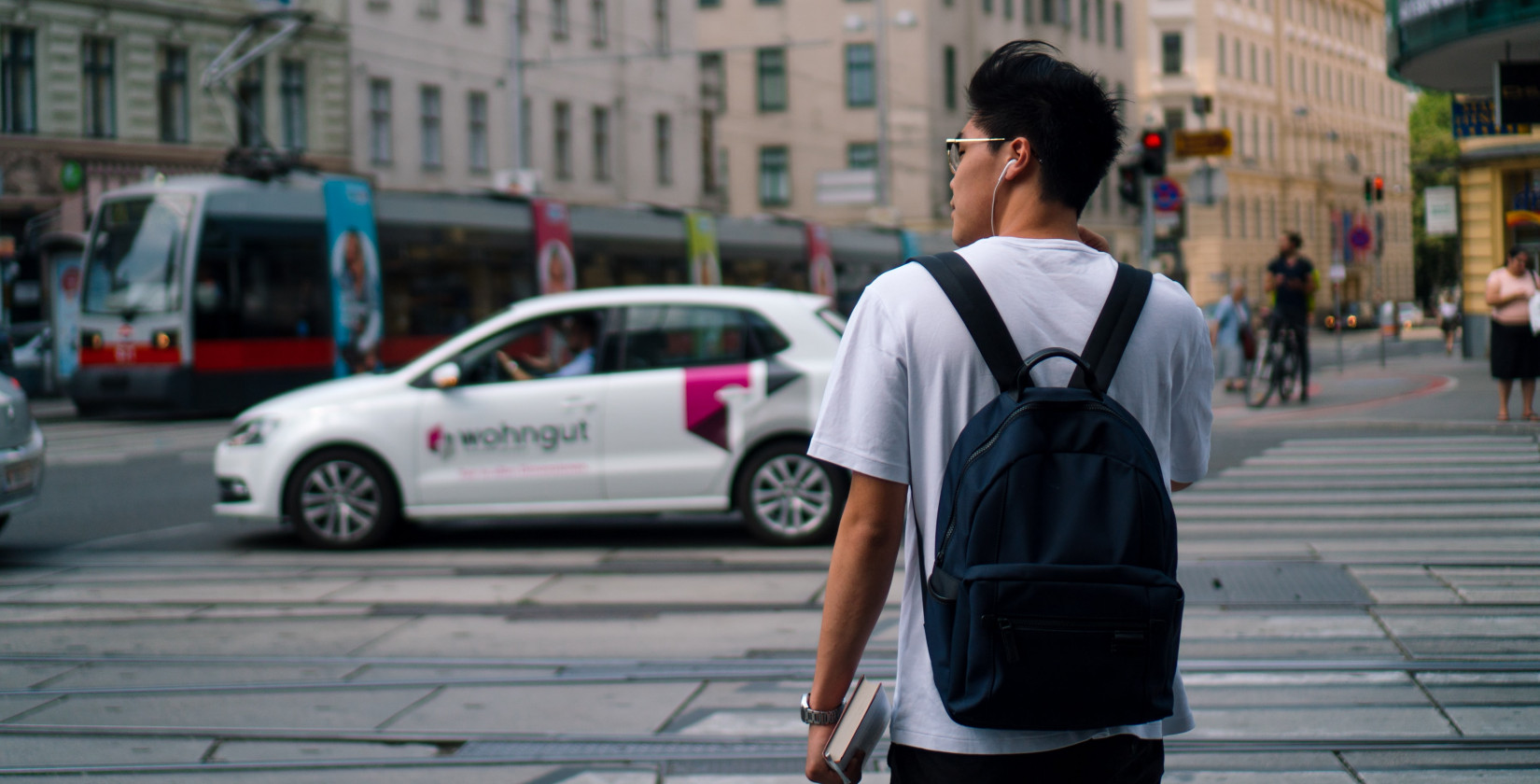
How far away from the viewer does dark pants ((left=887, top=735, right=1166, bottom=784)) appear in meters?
2.35

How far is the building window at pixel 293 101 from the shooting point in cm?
3734

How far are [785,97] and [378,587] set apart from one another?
55.9 m

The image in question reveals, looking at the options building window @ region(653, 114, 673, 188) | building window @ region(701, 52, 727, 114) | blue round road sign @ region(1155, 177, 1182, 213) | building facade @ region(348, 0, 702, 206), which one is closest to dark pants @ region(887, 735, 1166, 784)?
blue round road sign @ region(1155, 177, 1182, 213)

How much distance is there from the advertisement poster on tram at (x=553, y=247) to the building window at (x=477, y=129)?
17550 mm

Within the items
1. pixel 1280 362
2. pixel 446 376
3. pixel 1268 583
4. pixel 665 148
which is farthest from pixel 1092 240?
pixel 665 148

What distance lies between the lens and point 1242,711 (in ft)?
18.5

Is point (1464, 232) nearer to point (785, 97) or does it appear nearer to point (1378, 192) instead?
point (1378, 192)

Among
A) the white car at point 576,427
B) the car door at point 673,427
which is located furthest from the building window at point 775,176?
the car door at point 673,427

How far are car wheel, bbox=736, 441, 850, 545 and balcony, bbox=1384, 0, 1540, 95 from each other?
26.2ft

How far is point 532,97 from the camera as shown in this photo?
152 ft

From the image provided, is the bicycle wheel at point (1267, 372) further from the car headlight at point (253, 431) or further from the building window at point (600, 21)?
the building window at point (600, 21)

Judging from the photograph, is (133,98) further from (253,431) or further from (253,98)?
(253,431)

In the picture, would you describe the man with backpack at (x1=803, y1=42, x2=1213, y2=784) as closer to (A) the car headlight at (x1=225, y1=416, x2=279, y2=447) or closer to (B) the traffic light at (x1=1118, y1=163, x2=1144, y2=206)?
(A) the car headlight at (x1=225, y1=416, x2=279, y2=447)

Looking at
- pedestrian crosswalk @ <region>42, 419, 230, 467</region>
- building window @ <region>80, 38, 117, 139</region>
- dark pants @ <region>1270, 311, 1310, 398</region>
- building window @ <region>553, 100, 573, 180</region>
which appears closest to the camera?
pedestrian crosswalk @ <region>42, 419, 230, 467</region>
